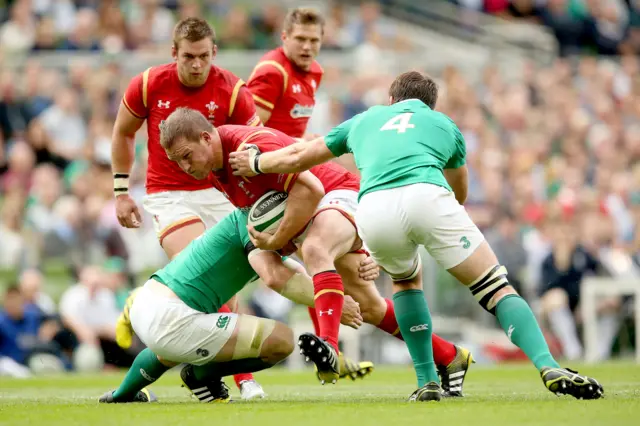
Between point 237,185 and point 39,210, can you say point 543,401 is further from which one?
point 39,210

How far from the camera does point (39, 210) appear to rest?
15.4 m

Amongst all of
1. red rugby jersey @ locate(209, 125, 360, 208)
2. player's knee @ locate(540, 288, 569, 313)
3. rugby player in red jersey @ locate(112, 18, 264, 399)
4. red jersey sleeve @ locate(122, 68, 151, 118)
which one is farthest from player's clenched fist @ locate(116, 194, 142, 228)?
player's knee @ locate(540, 288, 569, 313)

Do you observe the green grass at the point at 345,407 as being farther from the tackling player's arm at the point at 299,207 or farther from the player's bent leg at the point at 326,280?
the tackling player's arm at the point at 299,207

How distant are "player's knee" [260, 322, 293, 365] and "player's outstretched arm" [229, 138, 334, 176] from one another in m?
1.02

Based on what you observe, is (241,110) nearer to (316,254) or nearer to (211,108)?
(211,108)

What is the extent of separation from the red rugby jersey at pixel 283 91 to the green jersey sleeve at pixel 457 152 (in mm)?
2778

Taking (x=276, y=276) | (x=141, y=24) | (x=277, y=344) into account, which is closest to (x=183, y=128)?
(x=276, y=276)

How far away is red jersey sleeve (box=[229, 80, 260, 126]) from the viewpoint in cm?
934

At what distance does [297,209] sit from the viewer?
7.80 metres

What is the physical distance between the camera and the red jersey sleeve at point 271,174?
7785 mm

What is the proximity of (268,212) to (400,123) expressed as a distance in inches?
42.3

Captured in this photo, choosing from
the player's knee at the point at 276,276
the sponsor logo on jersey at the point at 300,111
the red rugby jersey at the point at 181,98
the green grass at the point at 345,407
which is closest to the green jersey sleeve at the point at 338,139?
the player's knee at the point at 276,276

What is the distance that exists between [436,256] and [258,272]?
1263mm

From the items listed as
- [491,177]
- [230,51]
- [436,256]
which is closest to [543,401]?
[436,256]
